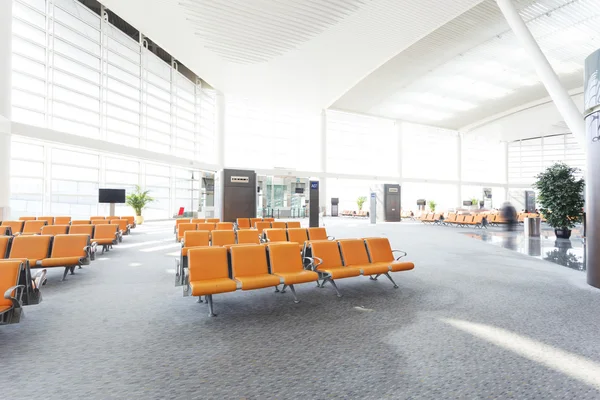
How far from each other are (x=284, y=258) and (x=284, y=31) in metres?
11.3

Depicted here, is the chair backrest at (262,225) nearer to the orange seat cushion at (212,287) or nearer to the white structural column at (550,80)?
the orange seat cushion at (212,287)

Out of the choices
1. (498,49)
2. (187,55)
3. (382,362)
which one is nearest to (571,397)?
(382,362)

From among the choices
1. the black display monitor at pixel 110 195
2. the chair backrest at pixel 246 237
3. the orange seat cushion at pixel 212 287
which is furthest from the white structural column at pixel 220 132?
the orange seat cushion at pixel 212 287

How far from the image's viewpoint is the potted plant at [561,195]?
35.8ft

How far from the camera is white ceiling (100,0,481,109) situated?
11523 millimetres

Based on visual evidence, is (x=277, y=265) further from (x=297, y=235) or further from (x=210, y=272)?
(x=297, y=235)

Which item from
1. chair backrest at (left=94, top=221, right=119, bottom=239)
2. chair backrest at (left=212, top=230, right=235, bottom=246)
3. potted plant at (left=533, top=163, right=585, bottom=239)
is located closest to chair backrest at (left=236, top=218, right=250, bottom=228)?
chair backrest at (left=94, top=221, right=119, bottom=239)

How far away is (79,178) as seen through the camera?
13.7 metres

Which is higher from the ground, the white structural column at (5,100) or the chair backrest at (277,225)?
the white structural column at (5,100)

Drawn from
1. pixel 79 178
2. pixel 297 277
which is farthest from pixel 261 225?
pixel 79 178

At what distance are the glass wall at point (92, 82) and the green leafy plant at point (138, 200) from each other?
236cm

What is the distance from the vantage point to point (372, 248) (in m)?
5.15

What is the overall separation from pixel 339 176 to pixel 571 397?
2455 centimetres

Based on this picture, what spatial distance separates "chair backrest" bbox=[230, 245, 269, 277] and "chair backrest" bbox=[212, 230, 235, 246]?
2181 mm
